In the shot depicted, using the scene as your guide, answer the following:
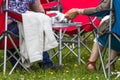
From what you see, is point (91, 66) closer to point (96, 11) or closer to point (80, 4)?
point (96, 11)

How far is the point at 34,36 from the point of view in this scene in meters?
5.09

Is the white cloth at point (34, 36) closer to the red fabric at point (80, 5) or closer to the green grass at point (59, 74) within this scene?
the green grass at point (59, 74)

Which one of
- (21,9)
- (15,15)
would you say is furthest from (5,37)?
(21,9)

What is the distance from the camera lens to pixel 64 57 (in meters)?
6.98

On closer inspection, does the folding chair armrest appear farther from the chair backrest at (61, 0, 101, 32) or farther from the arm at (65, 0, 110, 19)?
the chair backrest at (61, 0, 101, 32)

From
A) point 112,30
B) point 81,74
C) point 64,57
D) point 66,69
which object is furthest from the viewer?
point 64,57

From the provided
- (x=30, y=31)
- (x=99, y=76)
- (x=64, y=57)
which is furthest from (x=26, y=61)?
(x=64, y=57)

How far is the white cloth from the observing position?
5059 mm

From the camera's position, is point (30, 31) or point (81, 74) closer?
point (30, 31)

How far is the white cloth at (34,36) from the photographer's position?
506cm

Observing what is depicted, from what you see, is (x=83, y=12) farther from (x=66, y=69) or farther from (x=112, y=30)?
(x=66, y=69)

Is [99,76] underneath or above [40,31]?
underneath

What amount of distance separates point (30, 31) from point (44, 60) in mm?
807

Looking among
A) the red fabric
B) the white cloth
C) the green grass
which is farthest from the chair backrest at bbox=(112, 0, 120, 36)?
the red fabric
